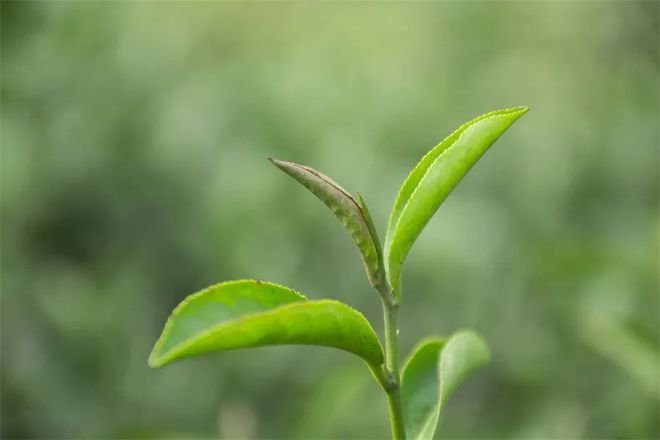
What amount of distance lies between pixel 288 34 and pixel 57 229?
2787 mm

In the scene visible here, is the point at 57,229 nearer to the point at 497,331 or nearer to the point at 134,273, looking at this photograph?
the point at 134,273

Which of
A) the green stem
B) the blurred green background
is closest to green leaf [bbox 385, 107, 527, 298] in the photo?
the green stem

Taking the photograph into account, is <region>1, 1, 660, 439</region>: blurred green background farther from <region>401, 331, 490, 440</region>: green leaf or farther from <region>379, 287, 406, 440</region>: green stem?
<region>379, 287, 406, 440</region>: green stem

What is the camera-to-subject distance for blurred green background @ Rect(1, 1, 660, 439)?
5.33ft

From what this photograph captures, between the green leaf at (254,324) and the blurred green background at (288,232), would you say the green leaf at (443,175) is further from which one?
the blurred green background at (288,232)

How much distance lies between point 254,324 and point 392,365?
0.38 feet

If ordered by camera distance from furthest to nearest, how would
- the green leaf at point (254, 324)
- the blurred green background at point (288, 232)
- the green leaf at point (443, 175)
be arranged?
the blurred green background at point (288, 232) < the green leaf at point (443, 175) < the green leaf at point (254, 324)

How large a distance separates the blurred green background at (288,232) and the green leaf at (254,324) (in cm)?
69

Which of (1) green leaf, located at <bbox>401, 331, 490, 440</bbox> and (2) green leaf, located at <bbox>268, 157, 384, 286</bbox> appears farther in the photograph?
(1) green leaf, located at <bbox>401, 331, 490, 440</bbox>

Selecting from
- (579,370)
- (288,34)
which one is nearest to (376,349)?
(579,370)

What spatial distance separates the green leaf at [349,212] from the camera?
0.53m

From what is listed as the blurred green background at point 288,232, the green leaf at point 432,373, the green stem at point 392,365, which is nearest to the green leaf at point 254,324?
the green stem at point 392,365

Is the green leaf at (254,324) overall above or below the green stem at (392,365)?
above

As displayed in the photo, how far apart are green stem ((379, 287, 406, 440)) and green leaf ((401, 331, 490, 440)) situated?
0.08m
